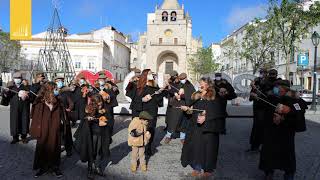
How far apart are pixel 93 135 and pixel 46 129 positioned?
31.7 inches

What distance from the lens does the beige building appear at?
80.2m

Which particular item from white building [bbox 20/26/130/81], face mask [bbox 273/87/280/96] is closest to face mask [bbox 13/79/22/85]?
face mask [bbox 273/87/280/96]

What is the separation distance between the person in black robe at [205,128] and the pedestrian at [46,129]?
7.49 feet

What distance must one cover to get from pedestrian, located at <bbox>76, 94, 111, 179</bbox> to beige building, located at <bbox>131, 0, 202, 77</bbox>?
235ft

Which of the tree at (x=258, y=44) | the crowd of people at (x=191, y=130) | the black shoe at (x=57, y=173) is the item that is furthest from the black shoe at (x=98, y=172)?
the tree at (x=258, y=44)

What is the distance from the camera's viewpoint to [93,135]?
6438 millimetres

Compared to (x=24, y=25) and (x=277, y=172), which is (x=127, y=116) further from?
(x=277, y=172)

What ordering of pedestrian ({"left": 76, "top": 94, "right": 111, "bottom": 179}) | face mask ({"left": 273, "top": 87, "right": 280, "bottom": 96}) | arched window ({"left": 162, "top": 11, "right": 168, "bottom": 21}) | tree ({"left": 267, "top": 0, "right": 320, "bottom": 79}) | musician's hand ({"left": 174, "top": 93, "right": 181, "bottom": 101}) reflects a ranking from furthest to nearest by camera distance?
1. arched window ({"left": 162, "top": 11, "right": 168, "bottom": 21})
2. tree ({"left": 267, "top": 0, "right": 320, "bottom": 79})
3. musician's hand ({"left": 174, "top": 93, "right": 181, "bottom": 101})
4. pedestrian ({"left": 76, "top": 94, "right": 111, "bottom": 179})
5. face mask ({"left": 273, "top": 87, "right": 280, "bottom": 96})

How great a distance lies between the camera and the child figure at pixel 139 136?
670cm

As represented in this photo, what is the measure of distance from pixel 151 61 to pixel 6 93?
7100 cm

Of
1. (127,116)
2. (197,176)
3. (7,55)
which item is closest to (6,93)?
(197,176)

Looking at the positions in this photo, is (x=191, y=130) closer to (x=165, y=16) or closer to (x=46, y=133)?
(x=46, y=133)

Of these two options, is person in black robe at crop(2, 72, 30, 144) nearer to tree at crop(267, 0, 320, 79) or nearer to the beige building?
tree at crop(267, 0, 320, 79)

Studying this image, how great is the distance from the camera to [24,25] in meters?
9.04
